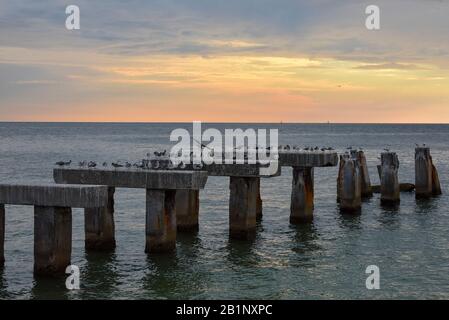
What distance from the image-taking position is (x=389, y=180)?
36688mm

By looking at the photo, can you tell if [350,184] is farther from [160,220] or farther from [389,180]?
[160,220]

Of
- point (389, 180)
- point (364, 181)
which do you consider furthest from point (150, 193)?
point (364, 181)

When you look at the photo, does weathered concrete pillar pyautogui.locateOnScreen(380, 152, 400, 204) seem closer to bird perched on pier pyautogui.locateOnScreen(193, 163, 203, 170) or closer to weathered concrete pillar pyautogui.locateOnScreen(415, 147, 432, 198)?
weathered concrete pillar pyautogui.locateOnScreen(415, 147, 432, 198)

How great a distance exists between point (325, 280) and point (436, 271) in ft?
12.7

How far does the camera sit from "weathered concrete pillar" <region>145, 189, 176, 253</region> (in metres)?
22.4

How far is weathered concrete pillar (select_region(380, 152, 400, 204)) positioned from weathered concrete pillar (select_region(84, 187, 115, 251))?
653 inches

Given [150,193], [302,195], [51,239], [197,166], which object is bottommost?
[51,239]

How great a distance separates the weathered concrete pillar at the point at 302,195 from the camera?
2931 centimetres

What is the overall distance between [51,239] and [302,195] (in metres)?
12.7

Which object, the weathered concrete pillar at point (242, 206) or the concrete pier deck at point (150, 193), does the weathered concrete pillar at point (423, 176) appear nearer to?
the weathered concrete pillar at point (242, 206)

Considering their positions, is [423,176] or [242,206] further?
[423,176]

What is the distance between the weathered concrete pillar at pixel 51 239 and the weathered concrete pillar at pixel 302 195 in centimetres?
1194

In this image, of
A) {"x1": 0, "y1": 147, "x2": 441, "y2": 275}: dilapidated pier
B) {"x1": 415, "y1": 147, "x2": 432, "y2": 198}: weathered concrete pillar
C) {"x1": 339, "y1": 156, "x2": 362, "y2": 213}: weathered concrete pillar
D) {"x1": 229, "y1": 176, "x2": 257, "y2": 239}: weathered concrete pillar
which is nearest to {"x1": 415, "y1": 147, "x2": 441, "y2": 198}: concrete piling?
{"x1": 415, "y1": 147, "x2": 432, "y2": 198}: weathered concrete pillar

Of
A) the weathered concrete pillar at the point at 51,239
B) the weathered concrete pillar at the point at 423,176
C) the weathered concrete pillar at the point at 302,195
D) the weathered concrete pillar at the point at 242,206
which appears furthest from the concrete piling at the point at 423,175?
the weathered concrete pillar at the point at 51,239
